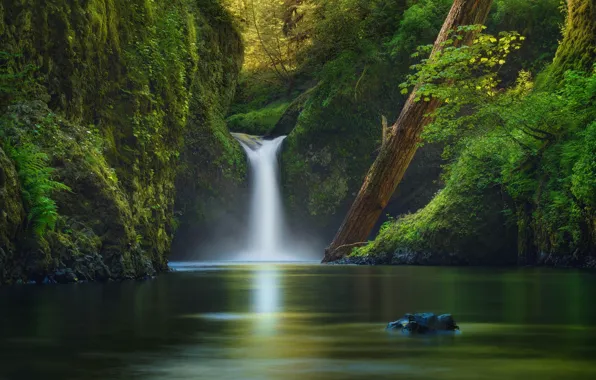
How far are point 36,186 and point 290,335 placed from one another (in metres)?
8.80

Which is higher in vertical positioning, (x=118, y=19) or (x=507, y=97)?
(x=118, y=19)

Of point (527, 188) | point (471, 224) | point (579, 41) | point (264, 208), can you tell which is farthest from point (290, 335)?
point (264, 208)

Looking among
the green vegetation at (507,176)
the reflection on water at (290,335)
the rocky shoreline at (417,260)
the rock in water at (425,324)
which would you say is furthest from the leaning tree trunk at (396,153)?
the rock in water at (425,324)

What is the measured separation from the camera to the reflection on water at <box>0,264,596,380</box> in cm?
538

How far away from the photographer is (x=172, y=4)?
80.5 feet

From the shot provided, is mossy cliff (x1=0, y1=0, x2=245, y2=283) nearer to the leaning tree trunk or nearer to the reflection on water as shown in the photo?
the reflection on water

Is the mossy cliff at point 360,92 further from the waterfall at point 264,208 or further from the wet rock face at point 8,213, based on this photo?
the wet rock face at point 8,213

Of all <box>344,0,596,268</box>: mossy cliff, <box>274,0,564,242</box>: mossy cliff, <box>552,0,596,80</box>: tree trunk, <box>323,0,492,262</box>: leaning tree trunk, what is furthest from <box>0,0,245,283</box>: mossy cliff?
<box>274,0,564,242</box>: mossy cliff

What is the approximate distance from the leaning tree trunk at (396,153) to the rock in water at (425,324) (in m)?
17.7

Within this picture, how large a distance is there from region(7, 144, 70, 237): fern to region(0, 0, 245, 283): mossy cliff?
4 centimetres

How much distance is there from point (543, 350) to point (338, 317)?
9.31 ft

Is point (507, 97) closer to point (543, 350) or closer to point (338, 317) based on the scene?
point (338, 317)

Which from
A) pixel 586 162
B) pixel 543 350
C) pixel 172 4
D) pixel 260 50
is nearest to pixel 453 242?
pixel 586 162

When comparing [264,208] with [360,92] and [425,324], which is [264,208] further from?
[425,324]
